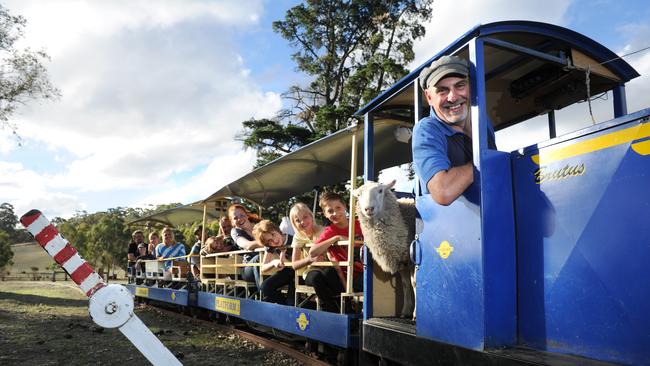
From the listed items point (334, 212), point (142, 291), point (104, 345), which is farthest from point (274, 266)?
point (142, 291)

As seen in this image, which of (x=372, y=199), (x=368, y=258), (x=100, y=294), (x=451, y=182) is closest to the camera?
(x=451, y=182)

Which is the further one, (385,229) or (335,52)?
(335,52)

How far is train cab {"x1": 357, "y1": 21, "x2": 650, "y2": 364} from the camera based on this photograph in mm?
2244

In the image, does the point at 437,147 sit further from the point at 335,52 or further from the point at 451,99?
the point at 335,52

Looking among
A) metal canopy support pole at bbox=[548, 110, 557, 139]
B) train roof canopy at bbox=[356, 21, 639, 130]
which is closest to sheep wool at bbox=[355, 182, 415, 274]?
Answer: train roof canopy at bbox=[356, 21, 639, 130]

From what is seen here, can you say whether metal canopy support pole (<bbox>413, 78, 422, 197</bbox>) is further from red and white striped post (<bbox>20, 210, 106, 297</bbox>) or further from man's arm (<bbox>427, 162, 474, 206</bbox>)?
red and white striped post (<bbox>20, 210, 106, 297</bbox>)

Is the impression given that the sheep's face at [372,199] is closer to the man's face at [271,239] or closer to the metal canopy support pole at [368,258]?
the metal canopy support pole at [368,258]

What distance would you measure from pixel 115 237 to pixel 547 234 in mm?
42722

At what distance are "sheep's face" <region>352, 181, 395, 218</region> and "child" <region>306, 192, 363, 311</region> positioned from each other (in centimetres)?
103

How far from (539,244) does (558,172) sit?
42 centimetres

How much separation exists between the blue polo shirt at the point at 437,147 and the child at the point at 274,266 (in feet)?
10.3

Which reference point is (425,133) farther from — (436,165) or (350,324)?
(350,324)

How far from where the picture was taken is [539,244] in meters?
2.68

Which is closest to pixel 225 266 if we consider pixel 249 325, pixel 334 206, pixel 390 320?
pixel 249 325
